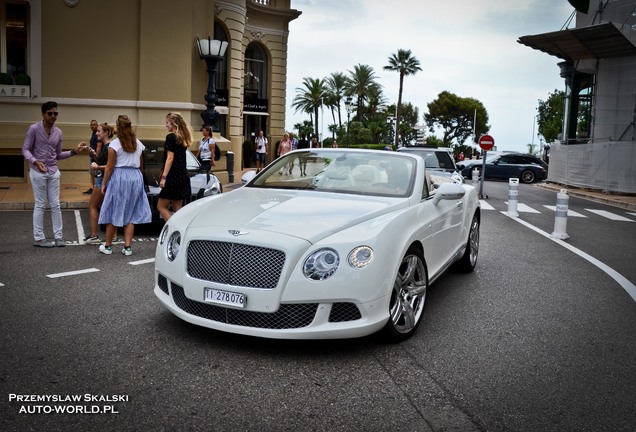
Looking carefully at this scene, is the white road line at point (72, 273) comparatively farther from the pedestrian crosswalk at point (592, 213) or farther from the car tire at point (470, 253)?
the pedestrian crosswalk at point (592, 213)

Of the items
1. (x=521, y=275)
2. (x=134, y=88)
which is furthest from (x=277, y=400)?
(x=134, y=88)

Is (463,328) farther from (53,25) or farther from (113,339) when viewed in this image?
(53,25)

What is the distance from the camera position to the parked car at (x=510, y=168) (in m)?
33.4

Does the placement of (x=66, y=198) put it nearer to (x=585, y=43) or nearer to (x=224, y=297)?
(x=224, y=297)

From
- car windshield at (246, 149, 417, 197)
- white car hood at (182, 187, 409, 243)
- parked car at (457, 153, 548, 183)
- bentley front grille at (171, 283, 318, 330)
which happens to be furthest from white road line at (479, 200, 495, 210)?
parked car at (457, 153, 548, 183)

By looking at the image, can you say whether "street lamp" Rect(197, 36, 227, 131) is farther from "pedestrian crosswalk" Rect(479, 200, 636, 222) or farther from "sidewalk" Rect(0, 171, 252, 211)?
"pedestrian crosswalk" Rect(479, 200, 636, 222)

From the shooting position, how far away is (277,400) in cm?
370

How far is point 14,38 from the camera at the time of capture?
62.7ft

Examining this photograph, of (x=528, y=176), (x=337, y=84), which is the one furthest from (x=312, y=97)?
(x=528, y=176)

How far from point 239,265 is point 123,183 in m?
4.22

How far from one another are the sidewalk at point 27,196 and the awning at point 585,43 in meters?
19.5

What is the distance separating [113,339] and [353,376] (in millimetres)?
1846

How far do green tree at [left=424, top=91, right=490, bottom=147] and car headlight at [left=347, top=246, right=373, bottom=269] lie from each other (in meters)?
97.7

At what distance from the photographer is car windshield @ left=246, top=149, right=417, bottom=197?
575cm
